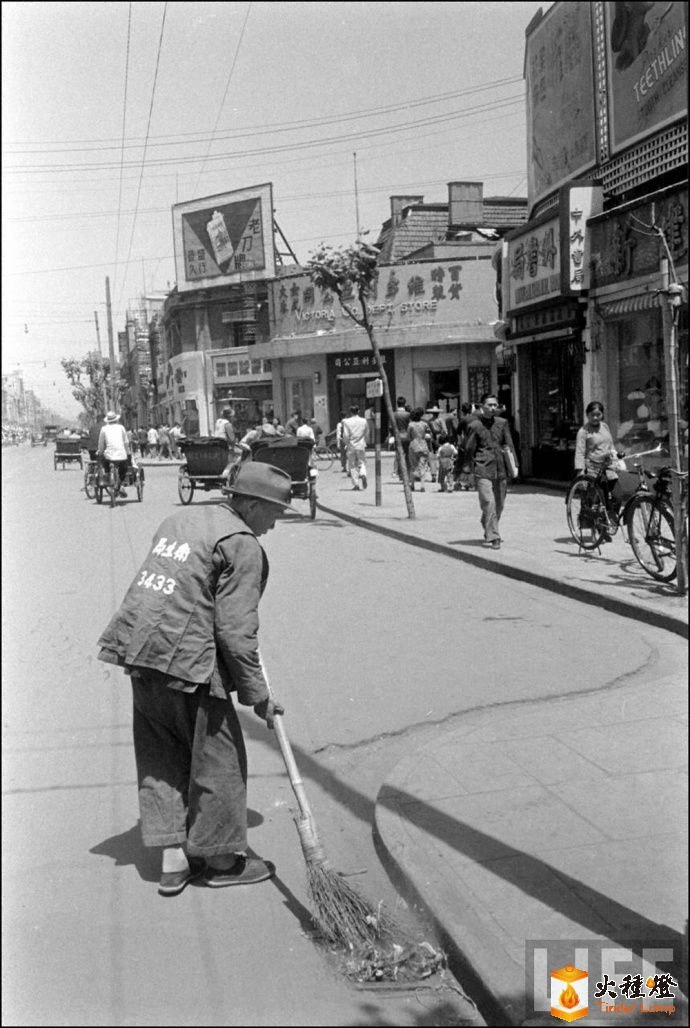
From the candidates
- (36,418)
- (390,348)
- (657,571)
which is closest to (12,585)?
(657,571)

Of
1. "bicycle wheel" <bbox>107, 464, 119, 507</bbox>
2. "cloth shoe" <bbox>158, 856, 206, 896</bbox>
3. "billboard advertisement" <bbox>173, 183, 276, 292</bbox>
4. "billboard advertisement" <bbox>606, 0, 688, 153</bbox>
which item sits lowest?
"cloth shoe" <bbox>158, 856, 206, 896</bbox>

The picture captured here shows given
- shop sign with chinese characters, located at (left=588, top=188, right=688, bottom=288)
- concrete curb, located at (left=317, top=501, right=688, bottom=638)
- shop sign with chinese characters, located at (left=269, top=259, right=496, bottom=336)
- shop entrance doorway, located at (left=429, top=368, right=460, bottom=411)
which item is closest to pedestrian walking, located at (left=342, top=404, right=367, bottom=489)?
concrete curb, located at (left=317, top=501, right=688, bottom=638)

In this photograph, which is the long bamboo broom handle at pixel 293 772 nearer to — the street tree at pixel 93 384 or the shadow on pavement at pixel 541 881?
the shadow on pavement at pixel 541 881

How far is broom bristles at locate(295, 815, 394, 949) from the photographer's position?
3.09 metres

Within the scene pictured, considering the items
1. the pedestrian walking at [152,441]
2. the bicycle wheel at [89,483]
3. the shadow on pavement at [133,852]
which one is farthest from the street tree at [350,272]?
the pedestrian walking at [152,441]

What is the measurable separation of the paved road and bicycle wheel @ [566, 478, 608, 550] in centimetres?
129

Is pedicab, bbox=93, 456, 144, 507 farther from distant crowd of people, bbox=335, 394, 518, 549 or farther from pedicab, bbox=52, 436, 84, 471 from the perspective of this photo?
Answer: pedicab, bbox=52, 436, 84, 471

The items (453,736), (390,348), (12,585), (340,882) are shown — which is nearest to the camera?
(340,882)

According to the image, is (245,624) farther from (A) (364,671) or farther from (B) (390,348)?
(B) (390,348)

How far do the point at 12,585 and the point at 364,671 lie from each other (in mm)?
5284

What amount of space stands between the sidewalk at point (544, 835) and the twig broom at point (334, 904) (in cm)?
22

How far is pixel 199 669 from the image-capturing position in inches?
128

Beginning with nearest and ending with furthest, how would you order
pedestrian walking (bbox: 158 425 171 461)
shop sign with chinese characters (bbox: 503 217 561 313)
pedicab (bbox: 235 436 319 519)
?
shop sign with chinese characters (bbox: 503 217 561 313)
pedicab (bbox: 235 436 319 519)
pedestrian walking (bbox: 158 425 171 461)

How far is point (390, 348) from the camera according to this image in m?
32.1
